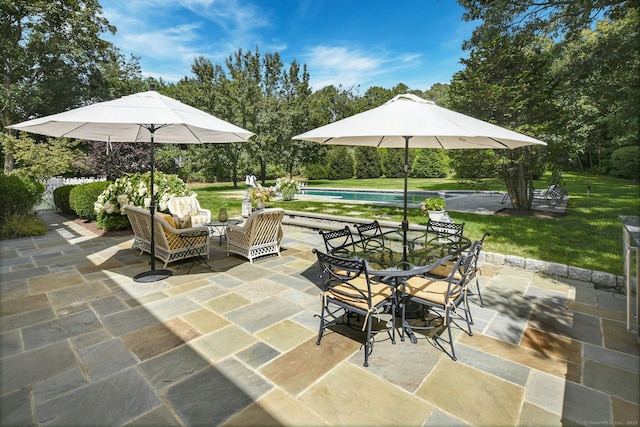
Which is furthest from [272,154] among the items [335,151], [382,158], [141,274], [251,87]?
[141,274]

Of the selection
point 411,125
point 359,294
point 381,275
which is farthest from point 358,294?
point 411,125

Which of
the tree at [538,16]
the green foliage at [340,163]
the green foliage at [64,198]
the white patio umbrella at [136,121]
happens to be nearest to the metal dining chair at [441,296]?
the white patio umbrella at [136,121]

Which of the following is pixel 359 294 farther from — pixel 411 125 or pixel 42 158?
pixel 42 158

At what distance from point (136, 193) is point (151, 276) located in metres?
3.58

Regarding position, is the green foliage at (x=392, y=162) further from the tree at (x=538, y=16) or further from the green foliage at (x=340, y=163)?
the tree at (x=538, y=16)

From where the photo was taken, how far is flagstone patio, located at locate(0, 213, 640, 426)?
1.98 metres

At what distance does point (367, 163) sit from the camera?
27.1 m

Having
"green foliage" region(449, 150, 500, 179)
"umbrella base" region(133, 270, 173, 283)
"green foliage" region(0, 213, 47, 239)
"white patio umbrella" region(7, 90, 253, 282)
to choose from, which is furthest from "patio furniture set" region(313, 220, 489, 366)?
"green foliage" region(0, 213, 47, 239)

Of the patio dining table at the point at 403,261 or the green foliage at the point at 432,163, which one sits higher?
the green foliage at the point at 432,163

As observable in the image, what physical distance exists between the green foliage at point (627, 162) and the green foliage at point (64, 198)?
2780 cm

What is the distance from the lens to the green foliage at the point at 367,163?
2697 cm

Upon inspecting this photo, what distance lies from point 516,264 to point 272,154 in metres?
17.0

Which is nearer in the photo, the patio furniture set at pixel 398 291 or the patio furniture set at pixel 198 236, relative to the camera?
the patio furniture set at pixel 398 291

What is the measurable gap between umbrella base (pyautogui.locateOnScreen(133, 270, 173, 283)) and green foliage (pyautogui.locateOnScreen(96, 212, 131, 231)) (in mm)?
3811
